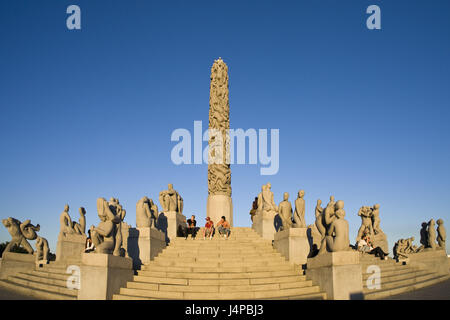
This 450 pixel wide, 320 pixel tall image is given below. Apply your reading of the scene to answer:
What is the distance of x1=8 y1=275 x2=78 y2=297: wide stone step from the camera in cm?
962

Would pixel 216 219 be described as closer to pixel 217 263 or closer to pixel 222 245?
pixel 222 245

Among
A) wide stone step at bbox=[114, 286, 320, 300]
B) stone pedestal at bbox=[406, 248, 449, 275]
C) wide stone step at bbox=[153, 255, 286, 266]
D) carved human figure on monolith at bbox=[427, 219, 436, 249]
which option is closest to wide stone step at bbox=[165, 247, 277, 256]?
wide stone step at bbox=[153, 255, 286, 266]

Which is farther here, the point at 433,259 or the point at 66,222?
the point at 433,259

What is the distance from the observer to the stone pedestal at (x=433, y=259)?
15380 mm

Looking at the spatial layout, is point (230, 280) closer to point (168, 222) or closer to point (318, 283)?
point (318, 283)

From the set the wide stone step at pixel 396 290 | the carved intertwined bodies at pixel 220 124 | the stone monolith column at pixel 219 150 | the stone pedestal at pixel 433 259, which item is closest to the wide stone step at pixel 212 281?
the wide stone step at pixel 396 290

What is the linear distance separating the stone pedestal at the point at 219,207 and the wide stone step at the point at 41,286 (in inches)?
455

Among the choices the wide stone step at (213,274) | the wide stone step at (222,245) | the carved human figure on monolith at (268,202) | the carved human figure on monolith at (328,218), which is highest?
the carved human figure on monolith at (268,202)

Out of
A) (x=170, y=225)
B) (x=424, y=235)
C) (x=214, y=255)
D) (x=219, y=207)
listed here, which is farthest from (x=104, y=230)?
(x=424, y=235)

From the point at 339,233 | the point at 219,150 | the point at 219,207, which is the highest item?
the point at 219,150

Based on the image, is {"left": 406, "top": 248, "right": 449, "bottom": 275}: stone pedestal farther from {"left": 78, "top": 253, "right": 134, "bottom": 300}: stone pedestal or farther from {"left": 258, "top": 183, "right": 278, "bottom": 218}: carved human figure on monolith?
{"left": 78, "top": 253, "right": 134, "bottom": 300}: stone pedestal

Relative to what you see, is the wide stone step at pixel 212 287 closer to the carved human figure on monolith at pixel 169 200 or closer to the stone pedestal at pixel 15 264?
the stone pedestal at pixel 15 264

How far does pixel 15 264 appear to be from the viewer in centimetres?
1433

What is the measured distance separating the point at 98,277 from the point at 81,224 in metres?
8.45
